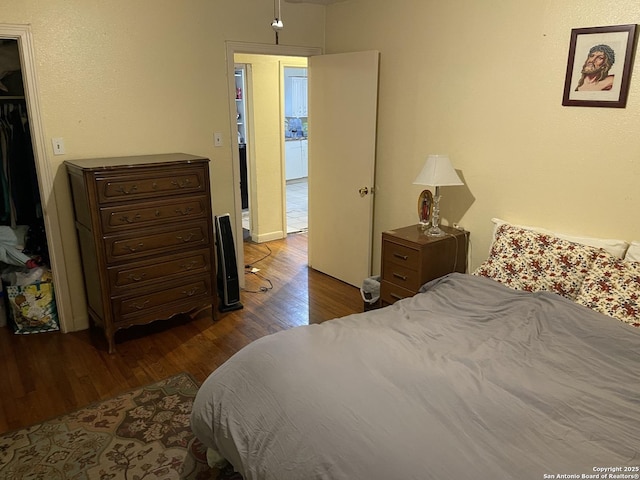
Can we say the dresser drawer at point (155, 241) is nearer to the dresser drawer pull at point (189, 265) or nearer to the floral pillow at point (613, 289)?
the dresser drawer pull at point (189, 265)

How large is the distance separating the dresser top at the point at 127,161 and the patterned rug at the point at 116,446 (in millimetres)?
1374

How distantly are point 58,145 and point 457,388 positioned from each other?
2881mm

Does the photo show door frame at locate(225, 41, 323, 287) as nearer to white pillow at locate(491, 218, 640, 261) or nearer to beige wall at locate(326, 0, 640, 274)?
beige wall at locate(326, 0, 640, 274)

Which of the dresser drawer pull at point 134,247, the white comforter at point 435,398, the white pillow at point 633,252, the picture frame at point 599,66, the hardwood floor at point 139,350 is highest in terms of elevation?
the picture frame at point 599,66

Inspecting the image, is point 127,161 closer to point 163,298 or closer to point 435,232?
A: point 163,298

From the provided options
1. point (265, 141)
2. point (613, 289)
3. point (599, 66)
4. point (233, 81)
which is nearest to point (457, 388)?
point (613, 289)

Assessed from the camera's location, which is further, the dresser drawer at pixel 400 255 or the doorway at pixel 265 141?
the doorway at pixel 265 141

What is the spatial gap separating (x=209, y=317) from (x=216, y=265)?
1.34ft

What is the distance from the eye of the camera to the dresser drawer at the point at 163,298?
3084mm

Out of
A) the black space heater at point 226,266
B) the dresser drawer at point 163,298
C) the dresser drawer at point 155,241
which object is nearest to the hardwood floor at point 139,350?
the black space heater at point 226,266

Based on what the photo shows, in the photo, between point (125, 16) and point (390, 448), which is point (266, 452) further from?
point (125, 16)

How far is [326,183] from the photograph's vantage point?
431cm

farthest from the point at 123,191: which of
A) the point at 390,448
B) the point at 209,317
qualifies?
the point at 390,448

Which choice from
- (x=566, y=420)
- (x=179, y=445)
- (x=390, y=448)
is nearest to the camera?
(x=390, y=448)
